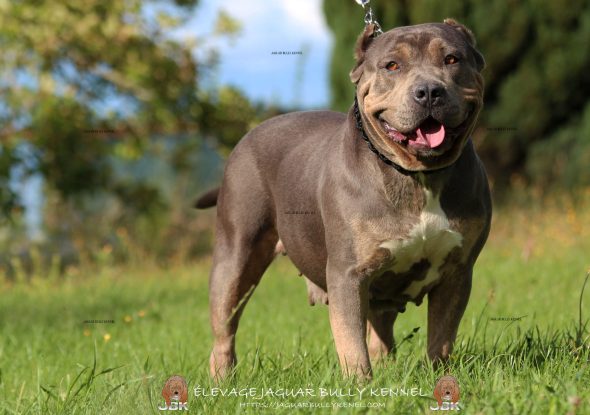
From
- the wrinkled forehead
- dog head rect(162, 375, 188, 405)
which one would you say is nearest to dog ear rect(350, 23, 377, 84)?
the wrinkled forehead

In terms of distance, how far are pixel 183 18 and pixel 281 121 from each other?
786 centimetres

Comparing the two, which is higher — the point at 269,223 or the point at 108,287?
the point at 269,223

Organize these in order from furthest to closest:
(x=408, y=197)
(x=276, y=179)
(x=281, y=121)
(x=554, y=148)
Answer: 1. (x=554, y=148)
2. (x=281, y=121)
3. (x=276, y=179)
4. (x=408, y=197)

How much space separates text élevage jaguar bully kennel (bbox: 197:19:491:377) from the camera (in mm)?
3967

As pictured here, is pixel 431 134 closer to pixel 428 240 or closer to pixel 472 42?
pixel 428 240

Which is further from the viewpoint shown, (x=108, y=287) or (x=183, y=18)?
(x=183, y=18)

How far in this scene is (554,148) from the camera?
14547 mm

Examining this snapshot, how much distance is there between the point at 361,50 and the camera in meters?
4.31

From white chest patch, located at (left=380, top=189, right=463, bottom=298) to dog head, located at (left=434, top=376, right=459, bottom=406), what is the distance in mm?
583

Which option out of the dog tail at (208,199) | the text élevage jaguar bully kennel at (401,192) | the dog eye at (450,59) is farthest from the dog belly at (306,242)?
the dog eye at (450,59)

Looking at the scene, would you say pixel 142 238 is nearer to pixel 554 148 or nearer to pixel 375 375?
pixel 554 148

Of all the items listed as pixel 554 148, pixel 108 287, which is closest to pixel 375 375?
pixel 108 287

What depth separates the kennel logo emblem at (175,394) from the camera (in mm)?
3873

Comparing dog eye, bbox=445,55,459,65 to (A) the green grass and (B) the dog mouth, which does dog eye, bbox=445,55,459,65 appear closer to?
(B) the dog mouth
